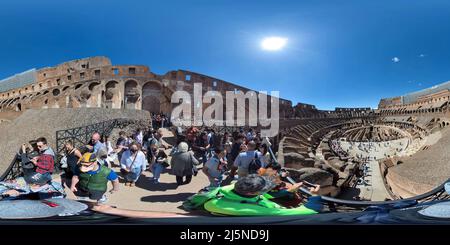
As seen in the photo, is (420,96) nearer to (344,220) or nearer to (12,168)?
(344,220)

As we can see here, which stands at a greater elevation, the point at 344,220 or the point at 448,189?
the point at 448,189

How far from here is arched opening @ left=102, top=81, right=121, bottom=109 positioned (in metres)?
1.66

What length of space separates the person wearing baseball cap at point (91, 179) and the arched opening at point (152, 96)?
0.48 meters

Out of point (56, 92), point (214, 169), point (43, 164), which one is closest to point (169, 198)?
point (214, 169)

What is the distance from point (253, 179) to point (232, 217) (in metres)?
0.24

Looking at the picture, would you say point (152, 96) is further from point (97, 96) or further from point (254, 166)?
point (254, 166)

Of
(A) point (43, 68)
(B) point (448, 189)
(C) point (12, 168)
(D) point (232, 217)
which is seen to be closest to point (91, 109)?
(A) point (43, 68)

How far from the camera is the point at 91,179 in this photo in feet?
4.97

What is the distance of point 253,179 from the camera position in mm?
1532

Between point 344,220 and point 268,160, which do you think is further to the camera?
point 268,160

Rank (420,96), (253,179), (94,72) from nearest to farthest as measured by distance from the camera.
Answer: (253,179) → (94,72) → (420,96)

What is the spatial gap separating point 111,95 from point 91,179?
531 mm
